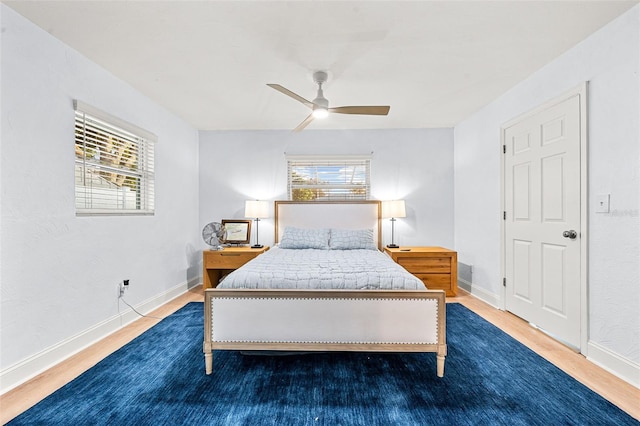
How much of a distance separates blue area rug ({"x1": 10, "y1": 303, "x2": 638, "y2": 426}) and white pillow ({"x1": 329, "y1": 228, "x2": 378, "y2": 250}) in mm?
1557

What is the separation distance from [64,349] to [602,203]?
13.6 feet

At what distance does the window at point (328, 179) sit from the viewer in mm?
4387

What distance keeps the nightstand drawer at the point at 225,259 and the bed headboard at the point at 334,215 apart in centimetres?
65

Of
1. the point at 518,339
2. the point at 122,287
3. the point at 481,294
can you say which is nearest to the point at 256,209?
the point at 122,287

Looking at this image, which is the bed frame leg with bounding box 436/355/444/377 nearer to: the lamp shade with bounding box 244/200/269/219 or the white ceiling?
the white ceiling

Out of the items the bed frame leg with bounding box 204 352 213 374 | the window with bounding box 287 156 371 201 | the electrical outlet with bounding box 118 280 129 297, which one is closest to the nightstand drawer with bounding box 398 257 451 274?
the window with bounding box 287 156 371 201

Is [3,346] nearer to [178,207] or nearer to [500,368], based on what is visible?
[178,207]

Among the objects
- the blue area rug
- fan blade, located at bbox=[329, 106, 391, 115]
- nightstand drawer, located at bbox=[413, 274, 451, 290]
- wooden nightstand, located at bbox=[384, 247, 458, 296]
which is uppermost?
fan blade, located at bbox=[329, 106, 391, 115]

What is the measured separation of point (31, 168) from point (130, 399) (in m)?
1.69

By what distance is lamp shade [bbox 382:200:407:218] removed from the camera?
4.03m

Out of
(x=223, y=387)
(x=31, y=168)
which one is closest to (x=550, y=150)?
(x=223, y=387)

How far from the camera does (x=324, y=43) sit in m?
2.15

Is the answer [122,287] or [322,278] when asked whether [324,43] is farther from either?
[122,287]

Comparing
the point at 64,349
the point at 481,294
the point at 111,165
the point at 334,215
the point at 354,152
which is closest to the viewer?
the point at 64,349
